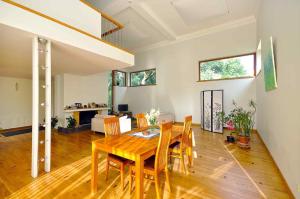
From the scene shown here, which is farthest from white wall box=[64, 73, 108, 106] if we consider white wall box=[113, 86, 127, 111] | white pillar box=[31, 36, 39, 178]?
white pillar box=[31, 36, 39, 178]

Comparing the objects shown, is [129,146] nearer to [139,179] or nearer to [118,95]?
[139,179]

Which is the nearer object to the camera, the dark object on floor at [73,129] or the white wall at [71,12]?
the white wall at [71,12]

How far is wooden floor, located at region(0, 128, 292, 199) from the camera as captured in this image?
191 centimetres

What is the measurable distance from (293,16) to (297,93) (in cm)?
90

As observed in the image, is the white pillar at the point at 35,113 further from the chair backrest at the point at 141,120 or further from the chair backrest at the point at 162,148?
the chair backrest at the point at 162,148

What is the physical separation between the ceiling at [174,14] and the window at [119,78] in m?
2.43

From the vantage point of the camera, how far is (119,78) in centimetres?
859

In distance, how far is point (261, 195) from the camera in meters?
1.86

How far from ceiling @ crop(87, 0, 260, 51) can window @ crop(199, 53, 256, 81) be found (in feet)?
4.55

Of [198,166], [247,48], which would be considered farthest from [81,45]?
[247,48]

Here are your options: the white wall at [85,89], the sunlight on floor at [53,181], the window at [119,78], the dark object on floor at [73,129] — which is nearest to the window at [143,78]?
the window at [119,78]

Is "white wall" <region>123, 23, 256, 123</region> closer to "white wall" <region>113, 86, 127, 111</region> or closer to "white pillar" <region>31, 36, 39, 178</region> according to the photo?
"white wall" <region>113, 86, 127, 111</region>

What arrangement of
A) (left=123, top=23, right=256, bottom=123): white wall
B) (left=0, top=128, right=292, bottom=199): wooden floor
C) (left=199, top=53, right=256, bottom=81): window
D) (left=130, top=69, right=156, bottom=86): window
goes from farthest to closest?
1. (left=130, top=69, right=156, bottom=86): window
2. (left=123, top=23, right=256, bottom=123): white wall
3. (left=199, top=53, right=256, bottom=81): window
4. (left=0, top=128, right=292, bottom=199): wooden floor

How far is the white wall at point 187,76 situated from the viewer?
5.34m
